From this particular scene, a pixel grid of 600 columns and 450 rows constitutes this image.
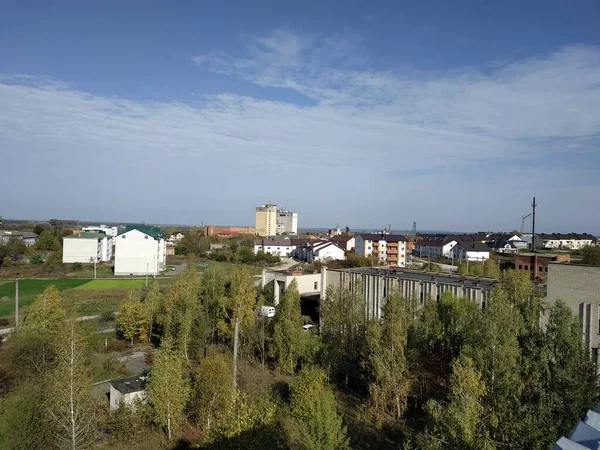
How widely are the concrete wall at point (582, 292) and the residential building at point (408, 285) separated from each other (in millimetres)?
2721

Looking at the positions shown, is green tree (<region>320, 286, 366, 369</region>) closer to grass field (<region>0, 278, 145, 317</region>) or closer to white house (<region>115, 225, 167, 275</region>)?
grass field (<region>0, 278, 145, 317</region>)

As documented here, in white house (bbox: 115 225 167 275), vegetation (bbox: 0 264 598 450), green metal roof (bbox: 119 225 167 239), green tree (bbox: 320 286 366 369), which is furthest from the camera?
green metal roof (bbox: 119 225 167 239)

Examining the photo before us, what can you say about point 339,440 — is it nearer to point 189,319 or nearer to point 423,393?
point 423,393

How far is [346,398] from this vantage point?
1506 centimetres

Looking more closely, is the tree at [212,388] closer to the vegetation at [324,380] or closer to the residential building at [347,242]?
the vegetation at [324,380]

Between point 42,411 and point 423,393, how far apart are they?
11160mm

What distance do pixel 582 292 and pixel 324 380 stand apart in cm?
973

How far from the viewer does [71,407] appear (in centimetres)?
966

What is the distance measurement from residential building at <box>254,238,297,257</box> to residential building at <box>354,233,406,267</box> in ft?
58.7

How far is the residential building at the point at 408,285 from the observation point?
18641 millimetres

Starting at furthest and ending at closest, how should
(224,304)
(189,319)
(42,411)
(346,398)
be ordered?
1. (224,304)
2. (189,319)
3. (346,398)
4. (42,411)

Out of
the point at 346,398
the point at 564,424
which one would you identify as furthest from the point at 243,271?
the point at 564,424

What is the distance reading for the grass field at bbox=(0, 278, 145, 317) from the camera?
95.9 feet

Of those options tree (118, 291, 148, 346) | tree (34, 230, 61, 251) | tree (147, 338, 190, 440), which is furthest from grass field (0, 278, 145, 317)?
tree (34, 230, 61, 251)
